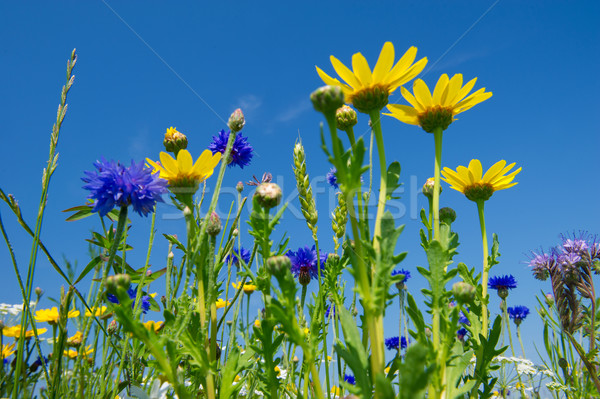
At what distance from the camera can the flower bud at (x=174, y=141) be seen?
227 centimetres

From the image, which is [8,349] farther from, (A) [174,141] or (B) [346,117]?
(B) [346,117]

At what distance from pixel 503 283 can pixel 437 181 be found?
2.66 m

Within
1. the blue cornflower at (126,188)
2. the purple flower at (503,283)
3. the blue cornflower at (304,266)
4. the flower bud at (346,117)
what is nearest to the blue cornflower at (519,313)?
the purple flower at (503,283)

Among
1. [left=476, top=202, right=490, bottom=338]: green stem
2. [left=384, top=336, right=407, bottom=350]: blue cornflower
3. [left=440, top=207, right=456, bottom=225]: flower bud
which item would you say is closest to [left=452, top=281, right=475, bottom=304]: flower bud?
[left=476, top=202, right=490, bottom=338]: green stem

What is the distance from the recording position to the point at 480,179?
5.76 feet

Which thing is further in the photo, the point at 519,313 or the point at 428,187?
the point at 519,313

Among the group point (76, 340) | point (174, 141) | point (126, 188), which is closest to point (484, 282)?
point (126, 188)

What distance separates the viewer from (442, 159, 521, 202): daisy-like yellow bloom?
5.69ft

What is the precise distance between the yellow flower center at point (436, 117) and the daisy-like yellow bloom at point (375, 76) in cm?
16

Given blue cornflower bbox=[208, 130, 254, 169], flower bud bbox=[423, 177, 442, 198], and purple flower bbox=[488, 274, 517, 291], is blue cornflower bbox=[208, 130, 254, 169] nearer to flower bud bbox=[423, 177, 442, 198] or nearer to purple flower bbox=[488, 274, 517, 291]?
flower bud bbox=[423, 177, 442, 198]

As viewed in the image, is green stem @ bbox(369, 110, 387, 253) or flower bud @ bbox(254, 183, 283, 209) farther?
flower bud @ bbox(254, 183, 283, 209)

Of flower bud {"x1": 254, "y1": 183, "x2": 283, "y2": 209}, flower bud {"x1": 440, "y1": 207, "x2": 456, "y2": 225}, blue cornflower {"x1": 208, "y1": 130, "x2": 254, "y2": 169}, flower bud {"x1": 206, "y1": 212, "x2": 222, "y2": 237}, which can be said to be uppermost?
blue cornflower {"x1": 208, "y1": 130, "x2": 254, "y2": 169}

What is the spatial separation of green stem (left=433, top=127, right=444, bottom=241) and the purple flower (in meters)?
2.56

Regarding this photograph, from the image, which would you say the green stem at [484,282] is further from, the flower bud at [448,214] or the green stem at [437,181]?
the green stem at [437,181]
